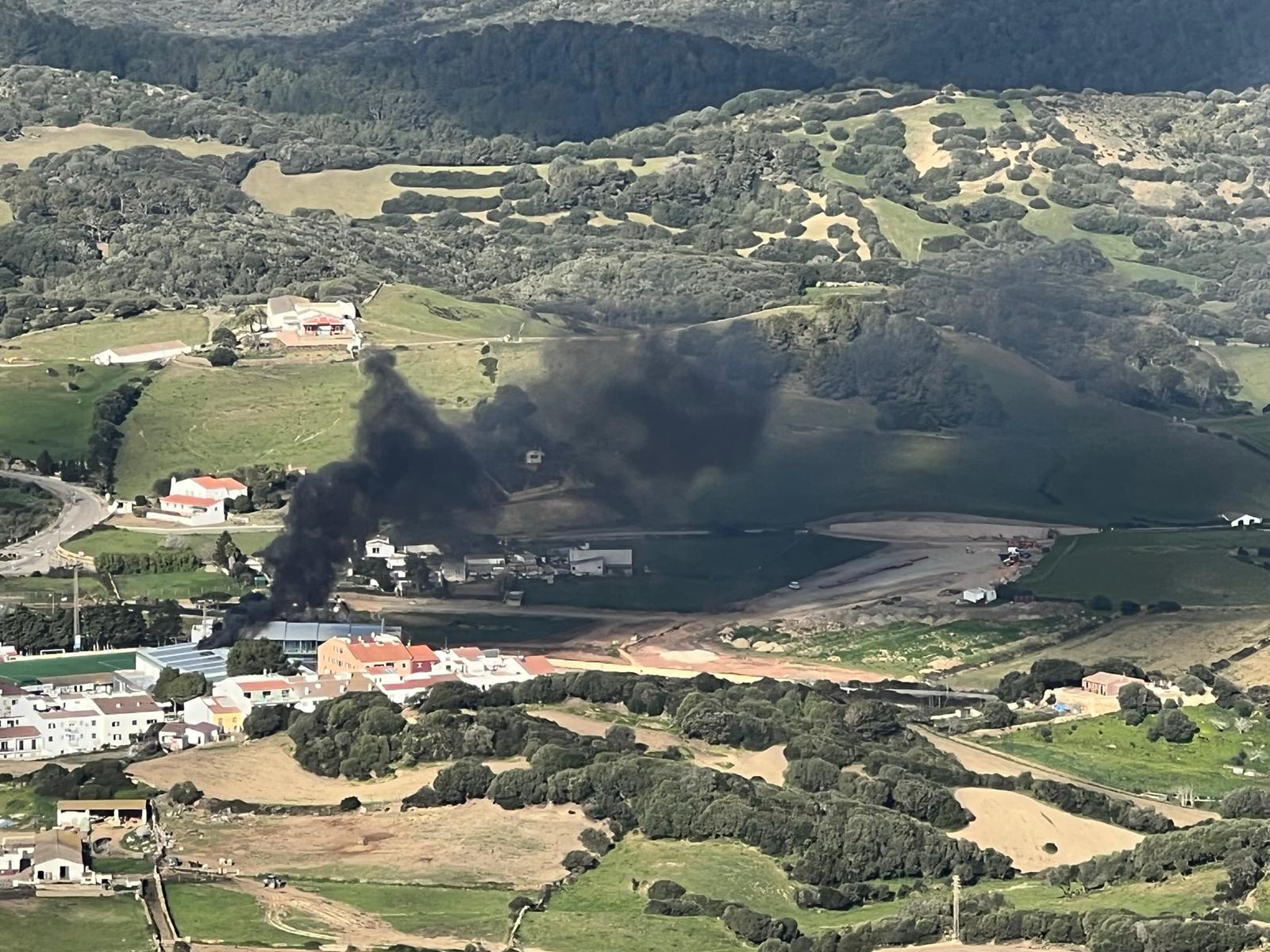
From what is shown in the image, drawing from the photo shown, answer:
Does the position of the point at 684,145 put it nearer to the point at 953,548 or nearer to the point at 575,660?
the point at 953,548

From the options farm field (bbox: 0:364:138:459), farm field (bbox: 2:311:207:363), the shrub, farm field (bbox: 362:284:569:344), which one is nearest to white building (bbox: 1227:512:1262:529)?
farm field (bbox: 362:284:569:344)

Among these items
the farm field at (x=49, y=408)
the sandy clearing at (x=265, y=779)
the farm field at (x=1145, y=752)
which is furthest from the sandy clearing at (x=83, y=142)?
the farm field at (x=1145, y=752)

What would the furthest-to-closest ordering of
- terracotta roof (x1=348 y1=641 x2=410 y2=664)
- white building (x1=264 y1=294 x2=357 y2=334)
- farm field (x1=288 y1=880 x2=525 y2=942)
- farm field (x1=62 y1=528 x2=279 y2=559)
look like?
white building (x1=264 y1=294 x2=357 y2=334) < farm field (x1=62 y1=528 x2=279 y2=559) < terracotta roof (x1=348 y1=641 x2=410 y2=664) < farm field (x1=288 y1=880 x2=525 y2=942)

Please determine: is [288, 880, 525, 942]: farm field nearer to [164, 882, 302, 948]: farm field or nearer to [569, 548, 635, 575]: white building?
[164, 882, 302, 948]: farm field

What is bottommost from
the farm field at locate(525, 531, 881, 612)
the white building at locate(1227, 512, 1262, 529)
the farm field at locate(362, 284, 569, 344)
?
the white building at locate(1227, 512, 1262, 529)

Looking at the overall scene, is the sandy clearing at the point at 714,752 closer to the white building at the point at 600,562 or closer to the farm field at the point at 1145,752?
the farm field at the point at 1145,752

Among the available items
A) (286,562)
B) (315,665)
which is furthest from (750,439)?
(315,665)

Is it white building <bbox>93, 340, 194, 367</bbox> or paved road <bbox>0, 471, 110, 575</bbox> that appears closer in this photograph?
paved road <bbox>0, 471, 110, 575</bbox>
